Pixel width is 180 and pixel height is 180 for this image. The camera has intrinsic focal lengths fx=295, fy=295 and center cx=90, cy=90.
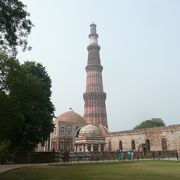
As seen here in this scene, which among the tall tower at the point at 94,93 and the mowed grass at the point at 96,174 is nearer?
the mowed grass at the point at 96,174

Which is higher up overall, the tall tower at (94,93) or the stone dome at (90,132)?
the tall tower at (94,93)

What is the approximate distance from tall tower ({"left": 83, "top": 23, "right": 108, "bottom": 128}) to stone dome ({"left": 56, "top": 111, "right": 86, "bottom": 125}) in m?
1.62

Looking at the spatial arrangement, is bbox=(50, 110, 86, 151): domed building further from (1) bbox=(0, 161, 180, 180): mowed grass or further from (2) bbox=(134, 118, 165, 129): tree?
(1) bbox=(0, 161, 180, 180): mowed grass

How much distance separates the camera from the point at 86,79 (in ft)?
227

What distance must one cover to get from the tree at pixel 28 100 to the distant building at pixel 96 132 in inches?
858

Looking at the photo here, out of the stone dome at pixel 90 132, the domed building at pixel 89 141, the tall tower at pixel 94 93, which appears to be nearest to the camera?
the domed building at pixel 89 141

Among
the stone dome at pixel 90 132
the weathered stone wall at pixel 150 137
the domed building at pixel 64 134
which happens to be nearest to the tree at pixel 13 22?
the weathered stone wall at pixel 150 137

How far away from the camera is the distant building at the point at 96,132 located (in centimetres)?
4520

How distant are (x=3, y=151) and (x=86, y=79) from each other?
45.5 m

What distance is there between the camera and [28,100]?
68.1 feet

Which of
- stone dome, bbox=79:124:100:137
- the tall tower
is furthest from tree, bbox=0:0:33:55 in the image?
the tall tower

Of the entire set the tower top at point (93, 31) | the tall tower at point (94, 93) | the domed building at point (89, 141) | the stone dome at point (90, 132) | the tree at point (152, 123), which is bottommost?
the domed building at point (89, 141)

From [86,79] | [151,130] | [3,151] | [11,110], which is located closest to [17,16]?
[11,110]

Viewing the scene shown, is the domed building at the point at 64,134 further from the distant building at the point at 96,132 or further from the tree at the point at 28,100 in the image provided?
the tree at the point at 28,100
